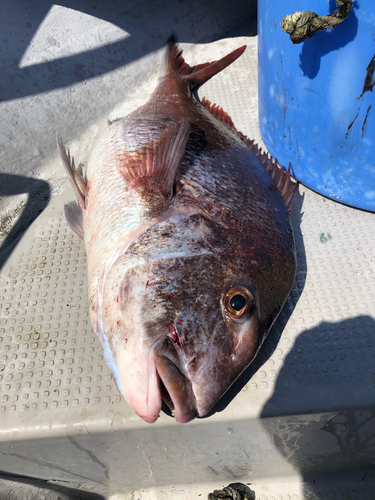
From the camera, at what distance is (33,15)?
9.04ft

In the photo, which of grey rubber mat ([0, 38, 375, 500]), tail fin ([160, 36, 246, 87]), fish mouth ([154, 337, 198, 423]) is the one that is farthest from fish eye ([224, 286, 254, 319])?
tail fin ([160, 36, 246, 87])

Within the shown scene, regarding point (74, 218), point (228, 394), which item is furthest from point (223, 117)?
point (228, 394)

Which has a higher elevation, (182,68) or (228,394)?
(182,68)

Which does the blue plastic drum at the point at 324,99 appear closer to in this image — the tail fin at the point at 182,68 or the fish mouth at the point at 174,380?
the tail fin at the point at 182,68

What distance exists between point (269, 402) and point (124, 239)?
2.98 ft

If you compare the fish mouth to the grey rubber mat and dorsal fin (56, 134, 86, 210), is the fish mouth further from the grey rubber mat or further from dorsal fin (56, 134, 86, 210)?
dorsal fin (56, 134, 86, 210)

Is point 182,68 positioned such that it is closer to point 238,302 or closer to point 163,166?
point 163,166

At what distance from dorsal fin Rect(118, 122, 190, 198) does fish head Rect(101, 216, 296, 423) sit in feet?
0.75

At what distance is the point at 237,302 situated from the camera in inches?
45.8

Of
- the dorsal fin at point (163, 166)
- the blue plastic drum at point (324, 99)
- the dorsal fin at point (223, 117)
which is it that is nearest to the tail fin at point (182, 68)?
the dorsal fin at point (223, 117)

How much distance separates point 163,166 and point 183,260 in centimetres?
48

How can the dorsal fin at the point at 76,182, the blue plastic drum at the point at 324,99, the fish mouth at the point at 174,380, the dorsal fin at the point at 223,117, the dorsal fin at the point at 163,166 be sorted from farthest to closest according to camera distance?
the dorsal fin at the point at 223,117
the dorsal fin at the point at 76,182
the dorsal fin at the point at 163,166
the blue plastic drum at the point at 324,99
the fish mouth at the point at 174,380

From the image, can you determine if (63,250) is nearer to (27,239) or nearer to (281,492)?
(27,239)

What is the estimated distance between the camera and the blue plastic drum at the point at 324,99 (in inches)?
53.1
